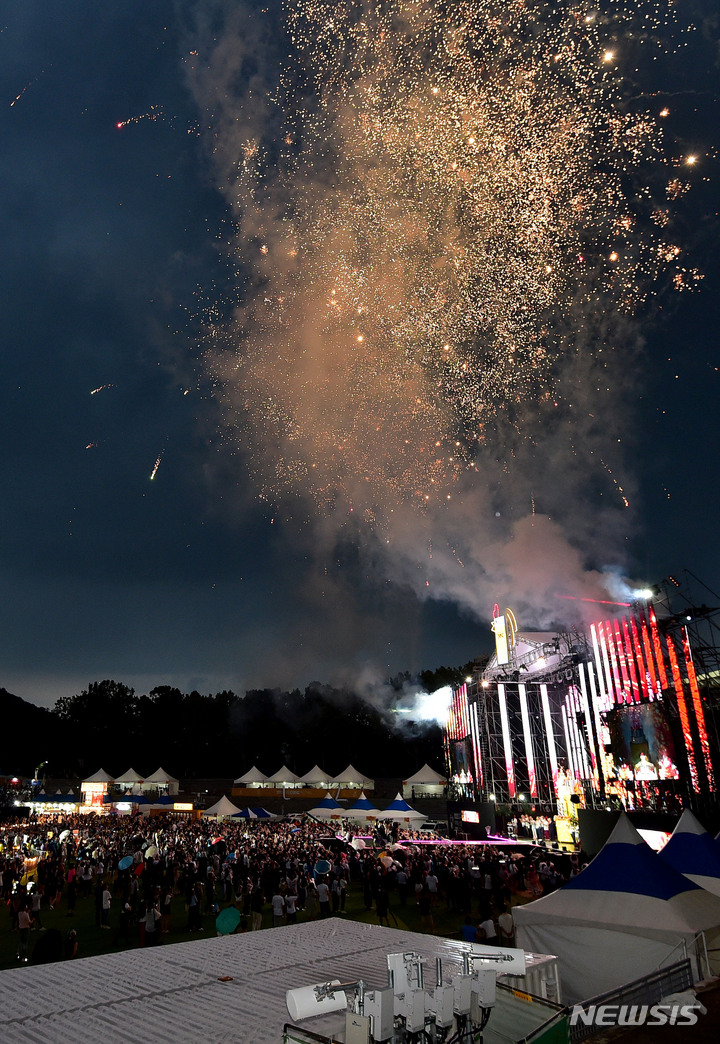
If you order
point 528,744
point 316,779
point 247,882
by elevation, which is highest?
point 528,744

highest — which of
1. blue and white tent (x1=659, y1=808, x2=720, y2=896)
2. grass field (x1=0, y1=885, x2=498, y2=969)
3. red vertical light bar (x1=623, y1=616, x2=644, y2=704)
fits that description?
red vertical light bar (x1=623, y1=616, x2=644, y2=704)

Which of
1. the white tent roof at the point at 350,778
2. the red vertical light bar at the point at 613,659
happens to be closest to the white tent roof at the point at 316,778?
the white tent roof at the point at 350,778

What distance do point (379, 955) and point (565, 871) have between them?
594 inches

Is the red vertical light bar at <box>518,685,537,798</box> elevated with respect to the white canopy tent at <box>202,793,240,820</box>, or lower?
elevated

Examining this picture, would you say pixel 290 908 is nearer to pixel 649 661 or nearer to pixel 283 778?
pixel 649 661

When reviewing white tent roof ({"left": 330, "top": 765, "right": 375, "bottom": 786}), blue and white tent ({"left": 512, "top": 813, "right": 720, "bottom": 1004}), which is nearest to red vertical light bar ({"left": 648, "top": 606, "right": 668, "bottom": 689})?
blue and white tent ({"left": 512, "top": 813, "right": 720, "bottom": 1004})

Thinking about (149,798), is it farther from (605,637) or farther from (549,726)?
(605,637)

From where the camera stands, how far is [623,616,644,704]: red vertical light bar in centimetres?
2511

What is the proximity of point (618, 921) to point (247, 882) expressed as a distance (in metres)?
10.2

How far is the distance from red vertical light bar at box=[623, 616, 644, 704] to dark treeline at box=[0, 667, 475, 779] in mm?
47978

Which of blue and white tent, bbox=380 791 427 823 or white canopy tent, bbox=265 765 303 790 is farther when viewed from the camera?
white canopy tent, bbox=265 765 303 790

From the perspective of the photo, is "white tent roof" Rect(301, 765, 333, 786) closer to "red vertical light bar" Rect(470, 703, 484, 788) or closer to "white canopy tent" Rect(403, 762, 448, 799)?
"white canopy tent" Rect(403, 762, 448, 799)

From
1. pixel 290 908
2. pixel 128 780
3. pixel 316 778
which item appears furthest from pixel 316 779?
pixel 290 908

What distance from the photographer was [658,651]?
24141 millimetres
